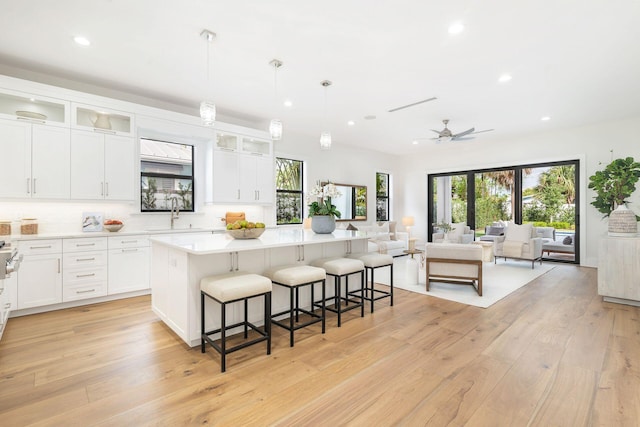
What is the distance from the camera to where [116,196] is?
426 centimetres

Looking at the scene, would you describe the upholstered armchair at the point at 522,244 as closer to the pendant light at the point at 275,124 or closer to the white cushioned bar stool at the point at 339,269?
the white cushioned bar stool at the point at 339,269

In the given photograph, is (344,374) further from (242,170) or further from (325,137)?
(242,170)

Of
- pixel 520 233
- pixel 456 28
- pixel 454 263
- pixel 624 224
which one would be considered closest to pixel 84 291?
pixel 454 263

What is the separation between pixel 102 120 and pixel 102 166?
0.64 m

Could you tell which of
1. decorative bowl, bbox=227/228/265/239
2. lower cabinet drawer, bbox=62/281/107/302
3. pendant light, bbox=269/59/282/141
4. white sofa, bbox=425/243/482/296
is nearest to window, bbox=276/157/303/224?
pendant light, bbox=269/59/282/141

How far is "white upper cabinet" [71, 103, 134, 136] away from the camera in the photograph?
3943 mm

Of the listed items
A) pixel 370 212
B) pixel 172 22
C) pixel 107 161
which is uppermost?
pixel 172 22

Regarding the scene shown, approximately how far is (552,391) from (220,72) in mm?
4523

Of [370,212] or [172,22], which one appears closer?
[172,22]

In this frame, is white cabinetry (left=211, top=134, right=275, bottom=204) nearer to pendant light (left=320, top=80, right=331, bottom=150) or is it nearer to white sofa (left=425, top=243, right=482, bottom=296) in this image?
pendant light (left=320, top=80, right=331, bottom=150)

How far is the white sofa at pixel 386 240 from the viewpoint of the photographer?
696cm

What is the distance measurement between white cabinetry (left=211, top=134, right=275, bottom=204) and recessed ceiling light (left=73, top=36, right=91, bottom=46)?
2.21m

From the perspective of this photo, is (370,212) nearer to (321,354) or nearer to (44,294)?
(321,354)

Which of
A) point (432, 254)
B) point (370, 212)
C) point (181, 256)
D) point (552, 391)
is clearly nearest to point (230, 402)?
point (181, 256)
